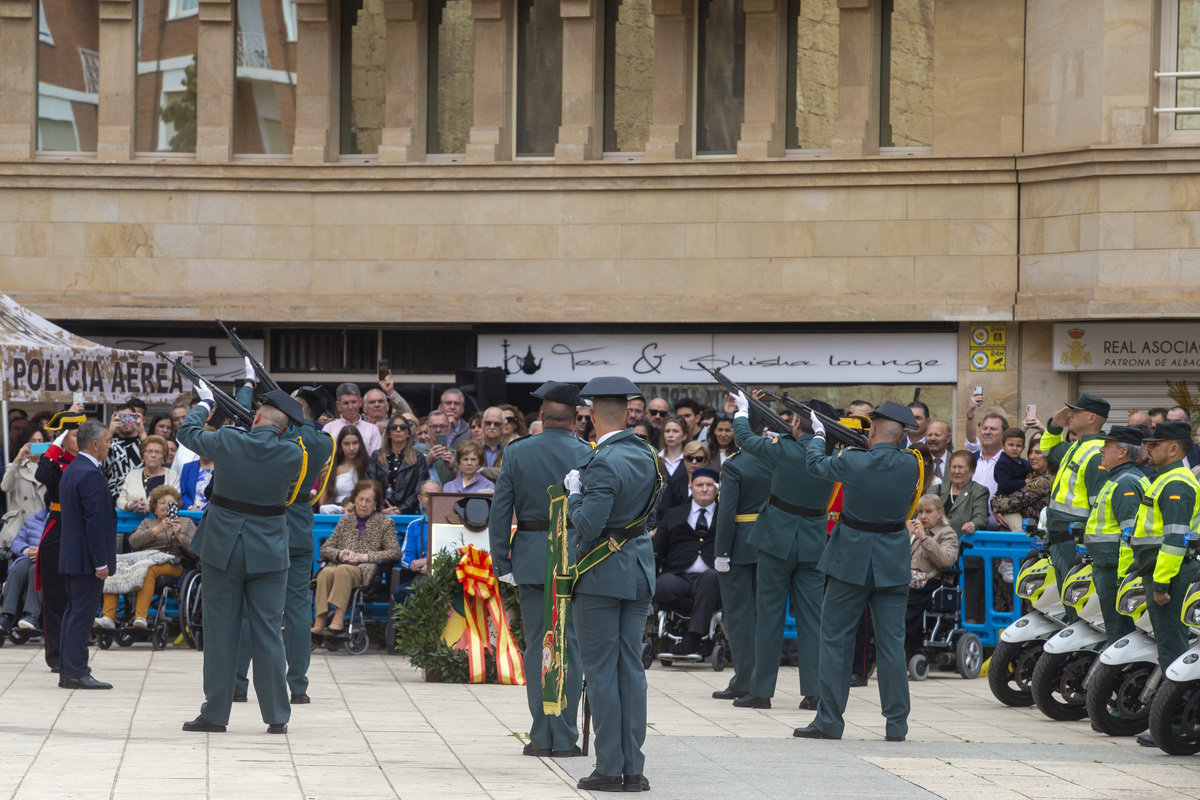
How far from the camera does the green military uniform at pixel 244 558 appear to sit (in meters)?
9.96

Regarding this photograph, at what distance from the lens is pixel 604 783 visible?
841 centimetres

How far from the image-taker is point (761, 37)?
70.1ft

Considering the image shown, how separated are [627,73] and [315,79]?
399 cm

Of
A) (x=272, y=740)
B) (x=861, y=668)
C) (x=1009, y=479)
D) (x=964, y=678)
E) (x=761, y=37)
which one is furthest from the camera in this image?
(x=761, y=37)

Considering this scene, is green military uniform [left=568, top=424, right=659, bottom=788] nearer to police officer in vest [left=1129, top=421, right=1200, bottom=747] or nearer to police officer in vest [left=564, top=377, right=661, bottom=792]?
police officer in vest [left=564, top=377, right=661, bottom=792]

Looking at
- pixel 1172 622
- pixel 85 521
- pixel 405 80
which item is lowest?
pixel 1172 622

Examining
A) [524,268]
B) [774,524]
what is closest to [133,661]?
[774,524]

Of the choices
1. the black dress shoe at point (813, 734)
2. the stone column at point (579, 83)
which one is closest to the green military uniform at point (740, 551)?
the black dress shoe at point (813, 734)

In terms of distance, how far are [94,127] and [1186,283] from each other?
1371 centimetres

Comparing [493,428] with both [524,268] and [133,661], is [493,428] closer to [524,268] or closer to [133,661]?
[133,661]

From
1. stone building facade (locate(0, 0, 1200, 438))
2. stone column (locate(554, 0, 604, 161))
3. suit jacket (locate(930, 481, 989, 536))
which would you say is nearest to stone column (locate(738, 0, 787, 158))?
stone building facade (locate(0, 0, 1200, 438))

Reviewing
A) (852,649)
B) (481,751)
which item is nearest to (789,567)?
(852,649)

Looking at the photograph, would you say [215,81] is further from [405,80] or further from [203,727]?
[203,727]

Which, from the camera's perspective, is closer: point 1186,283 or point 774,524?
point 774,524
